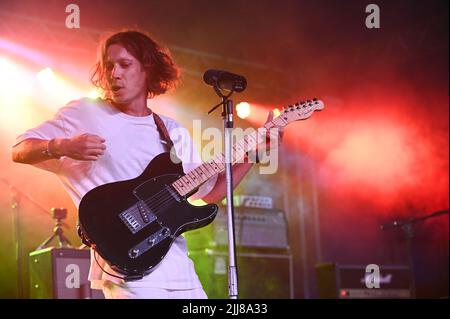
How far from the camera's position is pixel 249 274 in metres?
5.64

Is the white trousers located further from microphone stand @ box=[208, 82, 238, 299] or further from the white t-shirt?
microphone stand @ box=[208, 82, 238, 299]

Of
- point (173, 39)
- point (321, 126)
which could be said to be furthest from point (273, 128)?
point (321, 126)

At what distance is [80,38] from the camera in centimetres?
578

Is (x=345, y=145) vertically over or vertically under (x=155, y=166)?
over

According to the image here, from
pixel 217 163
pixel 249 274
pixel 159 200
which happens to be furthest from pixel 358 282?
pixel 159 200

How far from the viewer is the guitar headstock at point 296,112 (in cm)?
298

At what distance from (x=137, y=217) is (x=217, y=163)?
0.48 m

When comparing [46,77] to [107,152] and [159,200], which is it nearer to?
[107,152]

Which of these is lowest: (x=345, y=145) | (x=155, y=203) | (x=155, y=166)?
(x=155, y=203)

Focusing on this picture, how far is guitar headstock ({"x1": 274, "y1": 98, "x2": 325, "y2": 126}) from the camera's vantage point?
9.78 ft

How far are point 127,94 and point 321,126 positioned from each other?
476cm
